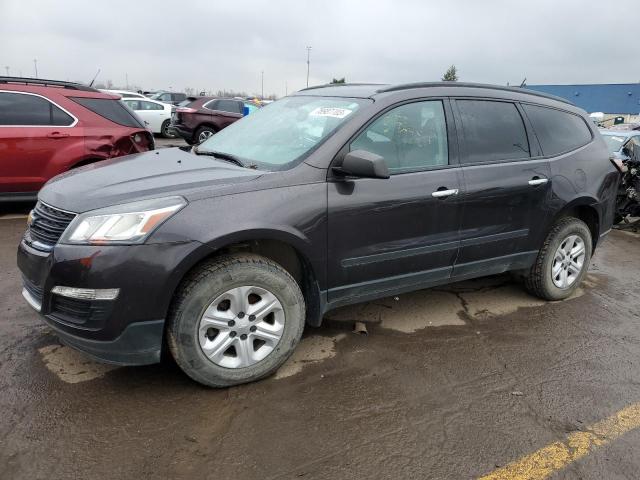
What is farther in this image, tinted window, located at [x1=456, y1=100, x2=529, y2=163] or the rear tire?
the rear tire

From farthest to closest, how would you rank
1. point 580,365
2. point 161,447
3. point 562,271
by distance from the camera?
point 562,271
point 580,365
point 161,447

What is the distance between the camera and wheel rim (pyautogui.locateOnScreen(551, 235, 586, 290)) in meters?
4.33

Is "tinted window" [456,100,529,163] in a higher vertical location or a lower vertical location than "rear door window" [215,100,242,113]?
higher

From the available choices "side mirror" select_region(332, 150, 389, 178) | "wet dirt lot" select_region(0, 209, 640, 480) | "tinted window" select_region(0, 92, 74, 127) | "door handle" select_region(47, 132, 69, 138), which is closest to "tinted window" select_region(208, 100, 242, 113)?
"tinted window" select_region(0, 92, 74, 127)

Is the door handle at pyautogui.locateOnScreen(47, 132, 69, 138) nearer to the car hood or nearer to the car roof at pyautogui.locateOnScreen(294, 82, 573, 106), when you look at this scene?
the car hood

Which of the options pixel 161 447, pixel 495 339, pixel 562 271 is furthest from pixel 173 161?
pixel 562 271

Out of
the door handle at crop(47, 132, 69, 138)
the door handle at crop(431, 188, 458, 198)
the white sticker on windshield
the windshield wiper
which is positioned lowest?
the door handle at crop(47, 132, 69, 138)

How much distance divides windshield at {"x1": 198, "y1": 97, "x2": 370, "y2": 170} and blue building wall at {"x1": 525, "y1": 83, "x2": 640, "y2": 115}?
126 feet

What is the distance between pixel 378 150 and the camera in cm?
325

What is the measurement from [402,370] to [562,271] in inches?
82.8

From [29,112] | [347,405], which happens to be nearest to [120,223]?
[347,405]

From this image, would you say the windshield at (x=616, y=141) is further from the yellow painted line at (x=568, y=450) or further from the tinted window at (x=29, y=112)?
the tinted window at (x=29, y=112)

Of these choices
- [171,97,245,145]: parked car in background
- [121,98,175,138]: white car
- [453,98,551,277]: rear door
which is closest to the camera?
[453,98,551,277]: rear door

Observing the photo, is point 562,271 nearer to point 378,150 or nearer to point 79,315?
point 378,150
